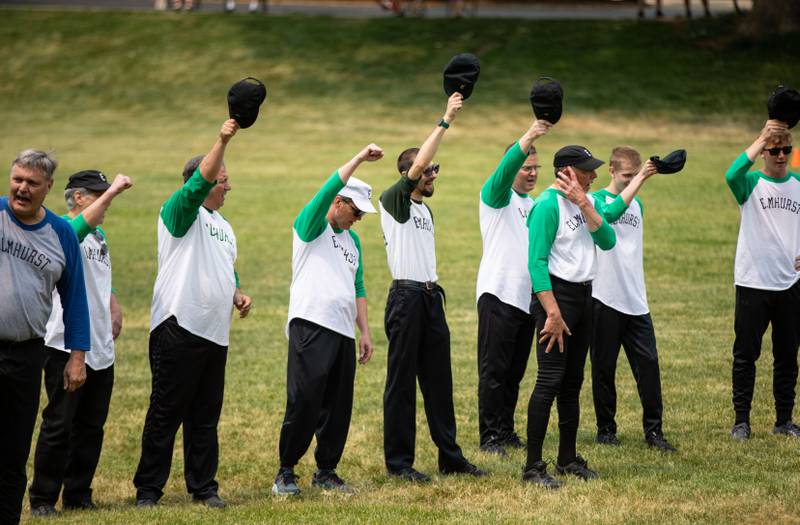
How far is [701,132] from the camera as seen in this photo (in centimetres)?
2992

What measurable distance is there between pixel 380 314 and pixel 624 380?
4.78 metres

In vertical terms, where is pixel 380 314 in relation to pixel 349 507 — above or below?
above

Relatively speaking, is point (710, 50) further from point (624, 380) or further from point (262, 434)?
point (262, 434)

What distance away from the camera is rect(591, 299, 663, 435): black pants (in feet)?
30.6

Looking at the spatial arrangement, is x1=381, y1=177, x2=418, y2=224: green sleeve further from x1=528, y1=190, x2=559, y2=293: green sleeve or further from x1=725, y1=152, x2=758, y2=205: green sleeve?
x1=725, y1=152, x2=758, y2=205: green sleeve

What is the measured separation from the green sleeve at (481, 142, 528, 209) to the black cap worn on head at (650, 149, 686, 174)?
1212mm

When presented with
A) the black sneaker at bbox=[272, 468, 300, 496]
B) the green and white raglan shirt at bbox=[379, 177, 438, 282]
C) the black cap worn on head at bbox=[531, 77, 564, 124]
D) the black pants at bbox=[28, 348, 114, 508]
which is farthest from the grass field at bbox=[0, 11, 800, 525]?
the black cap worn on head at bbox=[531, 77, 564, 124]

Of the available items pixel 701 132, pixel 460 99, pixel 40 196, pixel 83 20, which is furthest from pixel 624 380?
pixel 83 20

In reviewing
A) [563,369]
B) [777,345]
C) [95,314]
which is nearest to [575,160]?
[563,369]

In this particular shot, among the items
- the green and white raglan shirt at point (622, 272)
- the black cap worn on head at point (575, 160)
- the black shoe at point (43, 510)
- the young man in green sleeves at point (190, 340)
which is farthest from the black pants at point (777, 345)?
the black shoe at point (43, 510)

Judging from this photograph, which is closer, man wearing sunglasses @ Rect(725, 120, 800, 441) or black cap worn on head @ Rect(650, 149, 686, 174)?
black cap worn on head @ Rect(650, 149, 686, 174)

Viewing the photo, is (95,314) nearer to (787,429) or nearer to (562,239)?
(562,239)

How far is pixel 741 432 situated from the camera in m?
9.27

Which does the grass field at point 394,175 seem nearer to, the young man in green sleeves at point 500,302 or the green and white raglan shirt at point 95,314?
the young man in green sleeves at point 500,302
